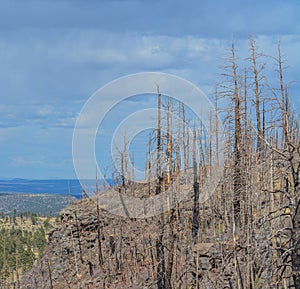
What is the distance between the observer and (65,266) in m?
30.3

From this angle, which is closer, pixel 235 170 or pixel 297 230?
pixel 297 230

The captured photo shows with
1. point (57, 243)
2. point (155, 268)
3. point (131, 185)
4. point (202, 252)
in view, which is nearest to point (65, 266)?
point (57, 243)

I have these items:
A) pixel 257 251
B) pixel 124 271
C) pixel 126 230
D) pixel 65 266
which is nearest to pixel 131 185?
pixel 126 230

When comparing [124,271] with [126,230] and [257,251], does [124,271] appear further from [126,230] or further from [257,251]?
[257,251]

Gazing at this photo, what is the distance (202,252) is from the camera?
2211 cm

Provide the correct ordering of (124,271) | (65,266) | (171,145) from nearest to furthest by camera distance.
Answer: (171,145), (124,271), (65,266)

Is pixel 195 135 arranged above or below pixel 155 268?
above

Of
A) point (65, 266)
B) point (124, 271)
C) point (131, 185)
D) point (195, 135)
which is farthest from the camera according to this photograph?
point (65, 266)

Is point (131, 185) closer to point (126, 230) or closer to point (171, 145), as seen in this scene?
point (126, 230)

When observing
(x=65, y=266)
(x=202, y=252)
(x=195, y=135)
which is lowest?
(x=65, y=266)

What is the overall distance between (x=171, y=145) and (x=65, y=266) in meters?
13.8

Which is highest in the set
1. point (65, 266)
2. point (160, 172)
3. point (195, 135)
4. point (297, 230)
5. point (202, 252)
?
point (195, 135)

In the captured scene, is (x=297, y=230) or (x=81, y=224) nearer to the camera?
(x=297, y=230)

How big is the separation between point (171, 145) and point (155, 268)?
241 inches
